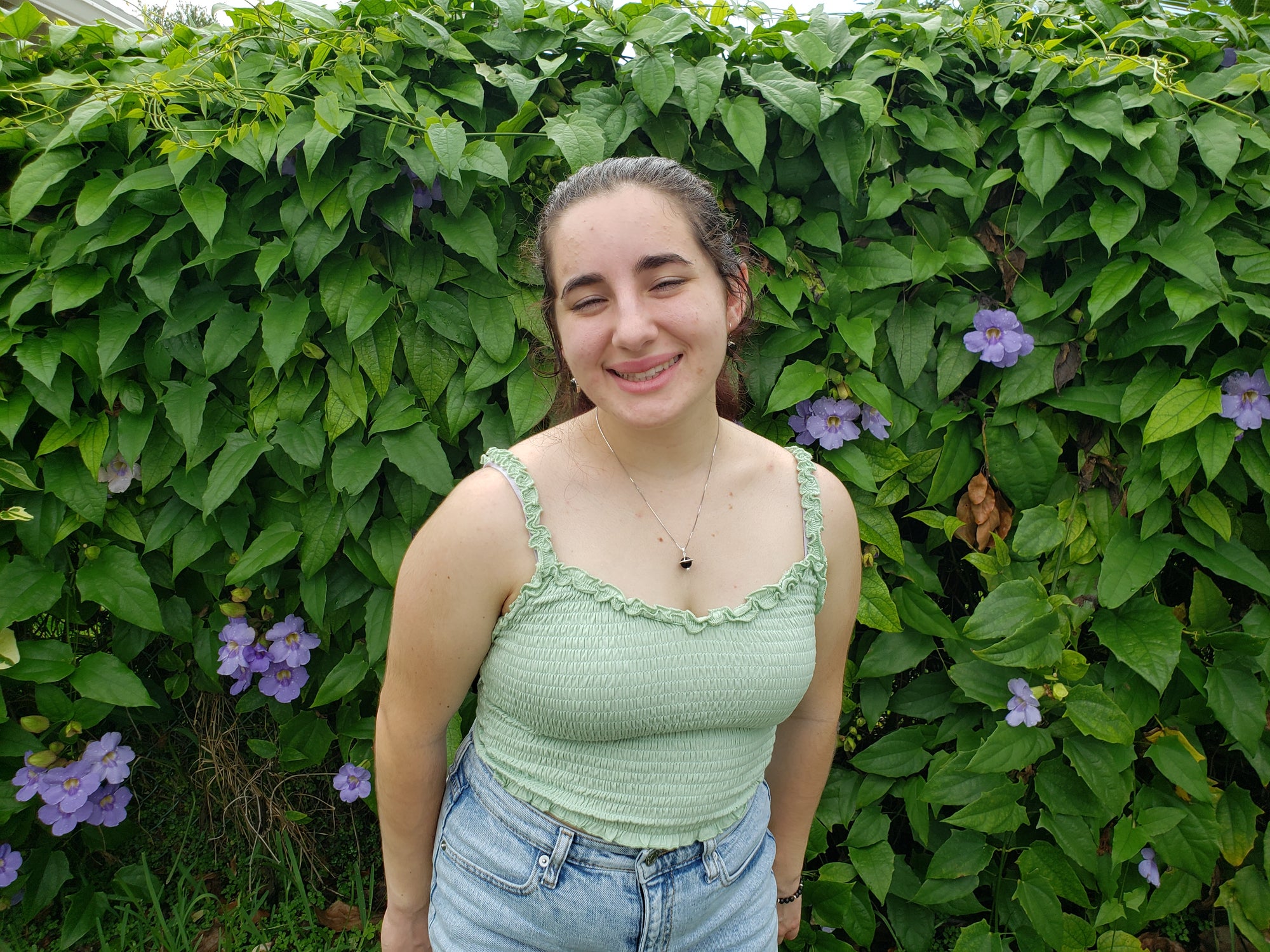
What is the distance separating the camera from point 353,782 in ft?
6.67

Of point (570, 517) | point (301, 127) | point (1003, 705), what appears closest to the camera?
point (570, 517)

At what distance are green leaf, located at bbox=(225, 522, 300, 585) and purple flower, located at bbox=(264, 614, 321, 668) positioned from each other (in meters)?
0.15

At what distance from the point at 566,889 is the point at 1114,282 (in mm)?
1610

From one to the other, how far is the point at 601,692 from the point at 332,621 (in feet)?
3.47

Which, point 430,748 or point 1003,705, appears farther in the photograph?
point 1003,705

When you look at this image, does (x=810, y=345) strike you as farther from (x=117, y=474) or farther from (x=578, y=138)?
(x=117, y=474)

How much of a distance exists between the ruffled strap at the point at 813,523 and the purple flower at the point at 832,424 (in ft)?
1.38

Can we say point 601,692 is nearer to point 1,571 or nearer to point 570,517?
point 570,517

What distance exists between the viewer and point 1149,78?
1768 millimetres

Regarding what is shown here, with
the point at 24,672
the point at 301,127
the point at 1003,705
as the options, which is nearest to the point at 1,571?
the point at 24,672

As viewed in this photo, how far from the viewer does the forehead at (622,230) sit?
118cm

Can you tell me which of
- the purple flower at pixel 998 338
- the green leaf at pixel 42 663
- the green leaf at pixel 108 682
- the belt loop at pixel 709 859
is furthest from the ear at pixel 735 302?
the green leaf at pixel 42 663

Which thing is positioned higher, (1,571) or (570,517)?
(570,517)

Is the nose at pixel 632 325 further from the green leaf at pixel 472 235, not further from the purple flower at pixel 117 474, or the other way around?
the purple flower at pixel 117 474
